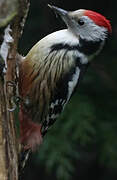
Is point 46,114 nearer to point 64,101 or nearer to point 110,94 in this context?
point 64,101

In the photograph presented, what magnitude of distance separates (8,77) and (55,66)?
1.31ft

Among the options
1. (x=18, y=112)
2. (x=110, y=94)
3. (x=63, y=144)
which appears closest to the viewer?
(x=18, y=112)

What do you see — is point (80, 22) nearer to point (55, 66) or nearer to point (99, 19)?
point (99, 19)

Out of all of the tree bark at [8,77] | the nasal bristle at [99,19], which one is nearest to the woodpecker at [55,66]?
the nasal bristle at [99,19]

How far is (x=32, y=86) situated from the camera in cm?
397

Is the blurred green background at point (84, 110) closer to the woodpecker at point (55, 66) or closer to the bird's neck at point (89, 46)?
the woodpecker at point (55, 66)

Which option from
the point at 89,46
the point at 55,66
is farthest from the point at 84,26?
the point at 55,66

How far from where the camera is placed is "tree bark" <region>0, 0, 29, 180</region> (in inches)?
130

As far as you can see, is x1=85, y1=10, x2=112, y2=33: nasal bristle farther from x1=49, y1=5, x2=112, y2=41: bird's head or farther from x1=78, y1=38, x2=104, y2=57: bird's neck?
x1=78, y1=38, x2=104, y2=57: bird's neck

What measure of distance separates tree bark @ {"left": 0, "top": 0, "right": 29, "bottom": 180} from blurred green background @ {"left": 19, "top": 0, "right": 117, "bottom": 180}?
1366 mm

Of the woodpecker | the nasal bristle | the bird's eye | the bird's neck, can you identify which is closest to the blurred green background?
the woodpecker

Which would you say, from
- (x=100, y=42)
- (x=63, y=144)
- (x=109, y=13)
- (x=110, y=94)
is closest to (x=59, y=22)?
(x=109, y=13)

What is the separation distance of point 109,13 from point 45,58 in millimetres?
1968

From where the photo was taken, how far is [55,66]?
12.7ft
